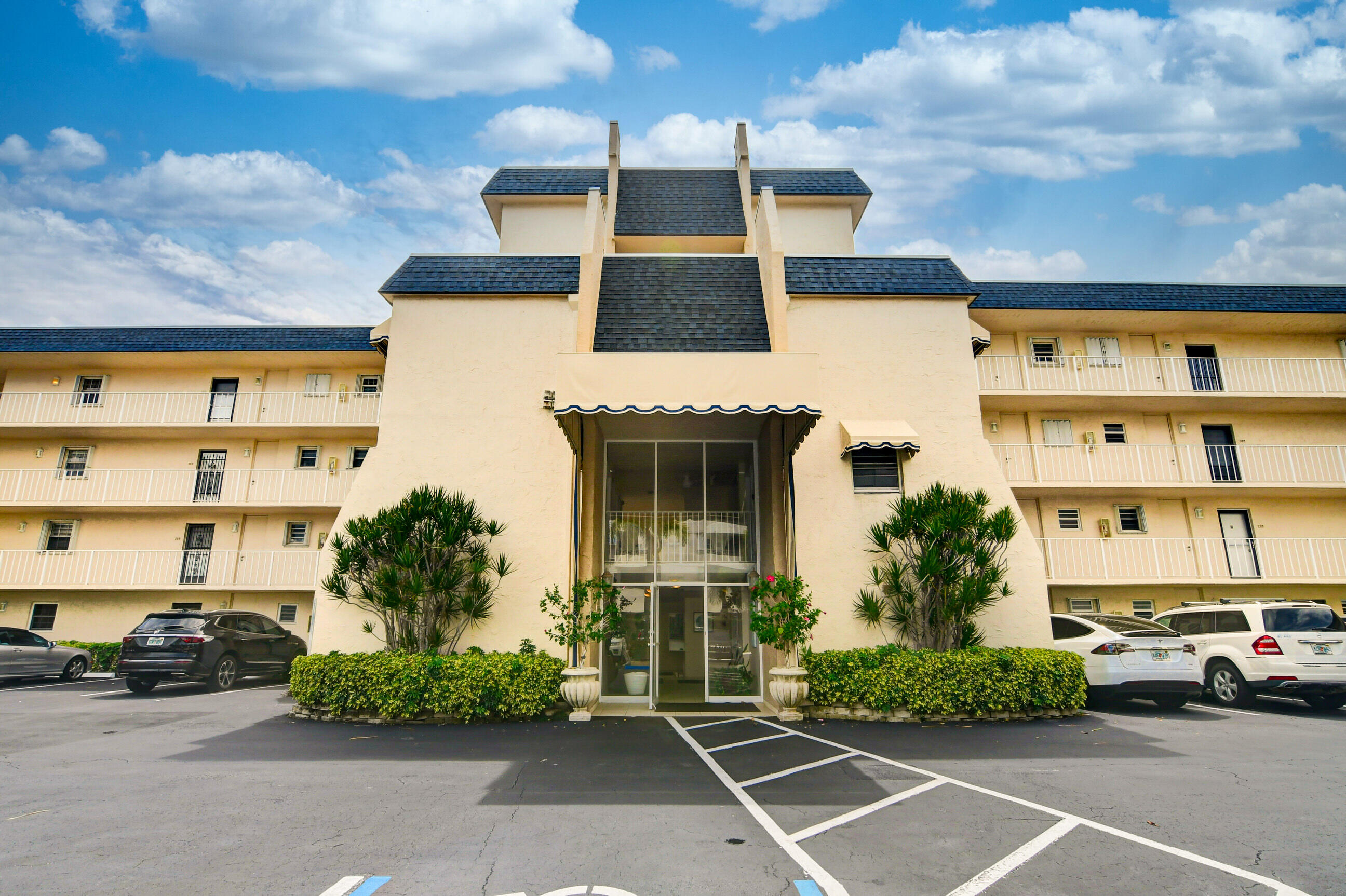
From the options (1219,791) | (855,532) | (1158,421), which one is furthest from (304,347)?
(1158,421)

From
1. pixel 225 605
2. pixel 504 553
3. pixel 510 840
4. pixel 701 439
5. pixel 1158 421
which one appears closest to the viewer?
pixel 510 840

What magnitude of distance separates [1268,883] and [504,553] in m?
10.8

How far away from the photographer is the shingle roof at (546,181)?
830 inches

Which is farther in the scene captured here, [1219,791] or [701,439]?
[701,439]

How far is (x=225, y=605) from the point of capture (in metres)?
20.5

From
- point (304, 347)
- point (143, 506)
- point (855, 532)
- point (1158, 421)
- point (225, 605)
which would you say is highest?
point (304, 347)

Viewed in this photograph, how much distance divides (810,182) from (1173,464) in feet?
43.5

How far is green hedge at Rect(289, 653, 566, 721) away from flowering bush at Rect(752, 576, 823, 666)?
3800 millimetres

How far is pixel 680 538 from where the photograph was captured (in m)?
13.9

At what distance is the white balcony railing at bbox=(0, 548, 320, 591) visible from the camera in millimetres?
19547

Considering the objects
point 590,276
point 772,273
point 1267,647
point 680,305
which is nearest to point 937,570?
point 1267,647

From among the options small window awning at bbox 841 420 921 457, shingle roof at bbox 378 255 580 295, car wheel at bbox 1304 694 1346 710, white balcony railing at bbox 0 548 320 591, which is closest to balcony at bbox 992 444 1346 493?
car wheel at bbox 1304 694 1346 710

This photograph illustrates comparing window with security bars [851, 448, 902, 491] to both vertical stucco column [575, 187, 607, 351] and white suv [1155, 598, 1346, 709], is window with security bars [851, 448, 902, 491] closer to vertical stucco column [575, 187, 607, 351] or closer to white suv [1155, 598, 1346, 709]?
vertical stucco column [575, 187, 607, 351]

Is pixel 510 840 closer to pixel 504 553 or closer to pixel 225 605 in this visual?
pixel 504 553
